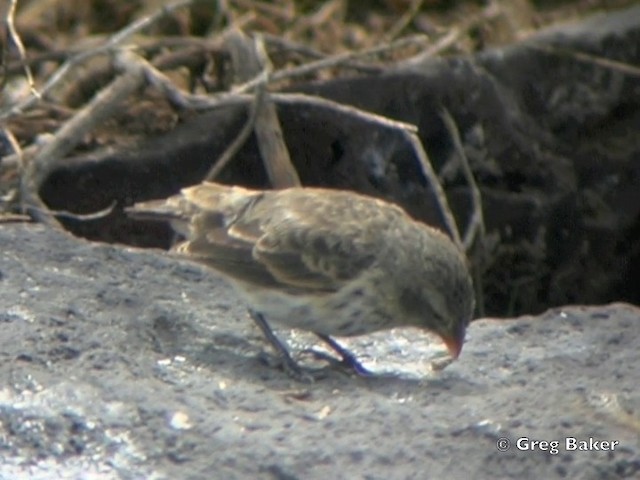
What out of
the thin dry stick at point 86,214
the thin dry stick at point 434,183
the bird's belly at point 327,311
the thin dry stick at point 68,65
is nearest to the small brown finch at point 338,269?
the bird's belly at point 327,311

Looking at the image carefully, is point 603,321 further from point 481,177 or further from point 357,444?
point 481,177

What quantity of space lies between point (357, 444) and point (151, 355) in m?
0.88

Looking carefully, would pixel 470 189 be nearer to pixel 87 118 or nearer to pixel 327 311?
pixel 87 118

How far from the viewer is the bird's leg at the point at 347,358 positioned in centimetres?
541

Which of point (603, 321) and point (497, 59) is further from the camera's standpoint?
point (497, 59)

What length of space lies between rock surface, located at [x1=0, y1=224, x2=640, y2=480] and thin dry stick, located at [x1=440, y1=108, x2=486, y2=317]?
1480mm

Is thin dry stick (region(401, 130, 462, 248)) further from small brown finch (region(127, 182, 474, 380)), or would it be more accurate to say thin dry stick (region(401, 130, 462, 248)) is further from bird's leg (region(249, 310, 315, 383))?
bird's leg (region(249, 310, 315, 383))

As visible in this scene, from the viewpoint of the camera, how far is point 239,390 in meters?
4.98

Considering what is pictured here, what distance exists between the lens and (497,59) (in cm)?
805

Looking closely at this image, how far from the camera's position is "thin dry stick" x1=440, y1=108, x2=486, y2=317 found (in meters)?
7.40

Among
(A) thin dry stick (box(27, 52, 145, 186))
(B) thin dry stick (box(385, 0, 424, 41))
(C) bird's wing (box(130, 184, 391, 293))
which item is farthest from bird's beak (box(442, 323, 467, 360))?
(B) thin dry stick (box(385, 0, 424, 41))

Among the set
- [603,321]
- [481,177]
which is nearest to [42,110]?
[481,177]

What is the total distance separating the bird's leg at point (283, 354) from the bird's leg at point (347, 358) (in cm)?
15

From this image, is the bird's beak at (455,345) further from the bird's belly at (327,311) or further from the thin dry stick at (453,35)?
the thin dry stick at (453,35)
